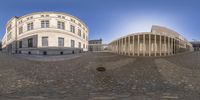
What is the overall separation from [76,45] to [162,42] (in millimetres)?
22840

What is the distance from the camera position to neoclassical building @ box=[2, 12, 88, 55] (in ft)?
98.0

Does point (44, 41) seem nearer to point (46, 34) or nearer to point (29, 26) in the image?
point (46, 34)

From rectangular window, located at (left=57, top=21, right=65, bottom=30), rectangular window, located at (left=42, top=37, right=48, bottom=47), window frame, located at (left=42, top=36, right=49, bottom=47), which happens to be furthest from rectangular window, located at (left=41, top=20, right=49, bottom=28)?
rectangular window, located at (left=42, top=37, right=48, bottom=47)

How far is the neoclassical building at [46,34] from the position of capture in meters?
29.9

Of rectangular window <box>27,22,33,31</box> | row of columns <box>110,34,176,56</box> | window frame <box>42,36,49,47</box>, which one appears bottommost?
row of columns <box>110,34,176,56</box>

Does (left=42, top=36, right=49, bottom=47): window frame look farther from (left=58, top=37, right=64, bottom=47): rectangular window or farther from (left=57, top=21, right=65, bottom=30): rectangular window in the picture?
(left=57, top=21, right=65, bottom=30): rectangular window

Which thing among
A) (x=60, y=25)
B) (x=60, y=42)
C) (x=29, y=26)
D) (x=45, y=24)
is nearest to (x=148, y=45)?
(x=60, y=42)

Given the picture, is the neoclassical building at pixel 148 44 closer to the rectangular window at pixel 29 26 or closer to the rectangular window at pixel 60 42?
the rectangular window at pixel 60 42

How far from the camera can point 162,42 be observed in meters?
18.2

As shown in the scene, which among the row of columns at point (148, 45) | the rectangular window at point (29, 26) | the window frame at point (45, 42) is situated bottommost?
the row of columns at point (148, 45)

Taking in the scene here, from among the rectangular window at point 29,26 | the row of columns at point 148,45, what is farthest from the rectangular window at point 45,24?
the row of columns at point 148,45

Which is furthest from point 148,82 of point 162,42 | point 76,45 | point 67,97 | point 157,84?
point 76,45

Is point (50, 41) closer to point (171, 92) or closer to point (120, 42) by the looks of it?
point (120, 42)

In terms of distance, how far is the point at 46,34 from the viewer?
2997cm
